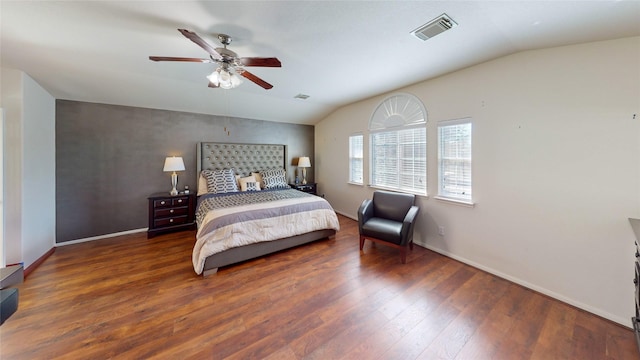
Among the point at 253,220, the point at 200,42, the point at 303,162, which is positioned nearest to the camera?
the point at 200,42

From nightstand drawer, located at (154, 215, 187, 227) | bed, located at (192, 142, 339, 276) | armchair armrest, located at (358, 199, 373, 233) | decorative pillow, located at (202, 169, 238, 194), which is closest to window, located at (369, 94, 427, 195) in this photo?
armchair armrest, located at (358, 199, 373, 233)

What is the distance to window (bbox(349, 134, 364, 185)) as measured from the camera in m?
4.77

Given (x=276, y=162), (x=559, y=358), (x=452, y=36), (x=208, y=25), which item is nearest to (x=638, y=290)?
(x=559, y=358)

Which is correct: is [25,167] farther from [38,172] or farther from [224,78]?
[224,78]

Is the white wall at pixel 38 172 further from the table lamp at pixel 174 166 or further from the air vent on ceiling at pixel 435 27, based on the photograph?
the air vent on ceiling at pixel 435 27

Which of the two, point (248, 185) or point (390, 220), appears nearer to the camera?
→ point (390, 220)

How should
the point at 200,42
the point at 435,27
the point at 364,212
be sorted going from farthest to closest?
the point at 364,212 → the point at 435,27 → the point at 200,42

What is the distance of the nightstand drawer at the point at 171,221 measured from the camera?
12.8ft

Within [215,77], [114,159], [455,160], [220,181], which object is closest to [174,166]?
[220,181]

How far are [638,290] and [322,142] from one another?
5225mm

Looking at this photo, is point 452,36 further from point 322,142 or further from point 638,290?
point 322,142

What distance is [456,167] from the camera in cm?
310

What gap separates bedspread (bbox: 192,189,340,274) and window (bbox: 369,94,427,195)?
1430 millimetres

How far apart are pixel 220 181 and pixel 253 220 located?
1828mm
